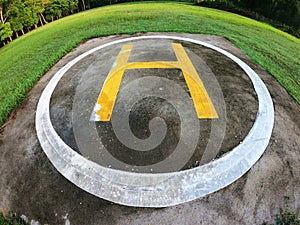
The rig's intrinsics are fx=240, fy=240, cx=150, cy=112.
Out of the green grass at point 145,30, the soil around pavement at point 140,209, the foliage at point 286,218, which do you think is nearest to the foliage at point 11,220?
the soil around pavement at point 140,209

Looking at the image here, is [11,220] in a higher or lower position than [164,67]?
lower

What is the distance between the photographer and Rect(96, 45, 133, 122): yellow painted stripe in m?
5.29

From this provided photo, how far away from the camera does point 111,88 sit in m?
5.96

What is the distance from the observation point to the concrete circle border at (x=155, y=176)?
3932 millimetres

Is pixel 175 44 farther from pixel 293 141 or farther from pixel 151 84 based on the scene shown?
pixel 293 141

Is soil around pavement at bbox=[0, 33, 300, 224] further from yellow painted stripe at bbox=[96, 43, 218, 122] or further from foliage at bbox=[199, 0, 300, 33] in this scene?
foliage at bbox=[199, 0, 300, 33]

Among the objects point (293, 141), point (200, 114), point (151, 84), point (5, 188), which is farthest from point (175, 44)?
point (5, 188)

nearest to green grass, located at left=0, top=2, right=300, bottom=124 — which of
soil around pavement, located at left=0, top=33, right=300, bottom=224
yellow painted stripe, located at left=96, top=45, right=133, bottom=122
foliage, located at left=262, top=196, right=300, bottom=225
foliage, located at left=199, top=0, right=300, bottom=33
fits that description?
soil around pavement, located at left=0, top=33, right=300, bottom=224

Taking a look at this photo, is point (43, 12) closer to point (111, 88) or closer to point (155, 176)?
point (111, 88)

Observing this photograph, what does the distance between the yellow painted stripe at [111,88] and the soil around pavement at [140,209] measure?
1.49 m

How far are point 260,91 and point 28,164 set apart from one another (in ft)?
18.2

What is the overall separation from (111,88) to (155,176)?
2.71 m

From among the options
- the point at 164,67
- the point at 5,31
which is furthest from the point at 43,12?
the point at 164,67

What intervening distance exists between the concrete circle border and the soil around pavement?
0.34ft
